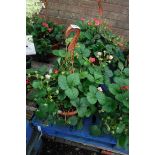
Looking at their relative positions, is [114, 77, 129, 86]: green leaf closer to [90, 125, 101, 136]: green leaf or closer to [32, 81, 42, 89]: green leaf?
[90, 125, 101, 136]: green leaf

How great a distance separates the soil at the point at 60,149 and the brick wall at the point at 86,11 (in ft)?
4.99

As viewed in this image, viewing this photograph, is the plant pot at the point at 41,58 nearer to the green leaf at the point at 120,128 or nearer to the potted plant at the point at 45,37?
the potted plant at the point at 45,37

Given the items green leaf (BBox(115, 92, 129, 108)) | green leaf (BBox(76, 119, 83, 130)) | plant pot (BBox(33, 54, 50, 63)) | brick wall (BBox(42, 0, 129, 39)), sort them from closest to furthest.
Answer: green leaf (BBox(115, 92, 129, 108)) → green leaf (BBox(76, 119, 83, 130)) → plant pot (BBox(33, 54, 50, 63)) → brick wall (BBox(42, 0, 129, 39))

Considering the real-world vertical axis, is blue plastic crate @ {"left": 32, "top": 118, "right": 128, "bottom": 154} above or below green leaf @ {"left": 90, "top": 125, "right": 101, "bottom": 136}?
below

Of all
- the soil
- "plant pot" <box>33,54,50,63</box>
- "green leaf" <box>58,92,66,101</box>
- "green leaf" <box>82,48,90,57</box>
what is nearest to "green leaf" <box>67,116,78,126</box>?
"green leaf" <box>58,92,66,101</box>

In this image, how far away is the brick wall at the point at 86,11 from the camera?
3619 millimetres

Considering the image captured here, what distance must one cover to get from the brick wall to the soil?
1521mm

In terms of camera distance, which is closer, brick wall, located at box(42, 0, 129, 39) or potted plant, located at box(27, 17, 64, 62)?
potted plant, located at box(27, 17, 64, 62)

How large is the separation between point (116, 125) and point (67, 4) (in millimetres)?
2131

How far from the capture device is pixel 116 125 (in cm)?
186

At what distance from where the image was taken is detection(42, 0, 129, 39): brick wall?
362cm

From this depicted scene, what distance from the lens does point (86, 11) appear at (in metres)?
3.68

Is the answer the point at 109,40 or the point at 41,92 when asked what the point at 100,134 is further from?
the point at 109,40
